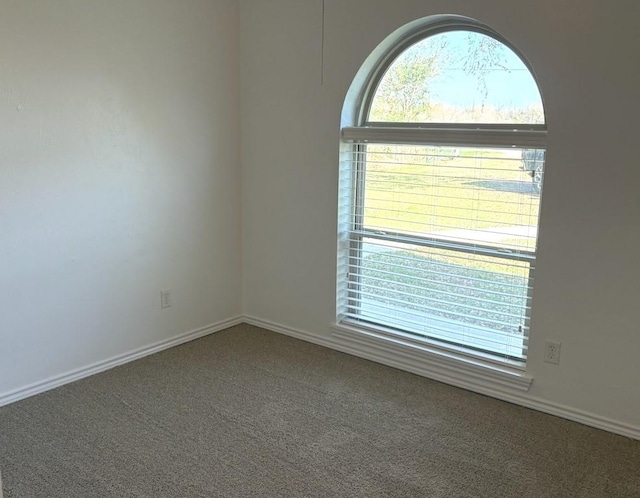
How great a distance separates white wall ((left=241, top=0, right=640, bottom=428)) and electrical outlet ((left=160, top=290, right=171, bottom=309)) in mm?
995

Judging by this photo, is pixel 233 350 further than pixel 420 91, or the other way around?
pixel 233 350

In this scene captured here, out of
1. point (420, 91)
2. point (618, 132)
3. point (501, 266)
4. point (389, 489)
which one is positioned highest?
point (420, 91)

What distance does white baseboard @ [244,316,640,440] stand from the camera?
2799 mm

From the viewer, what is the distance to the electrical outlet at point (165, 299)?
368 cm

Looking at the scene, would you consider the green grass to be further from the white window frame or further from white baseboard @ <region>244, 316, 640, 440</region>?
white baseboard @ <region>244, 316, 640, 440</region>

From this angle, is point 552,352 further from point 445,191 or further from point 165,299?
point 165,299

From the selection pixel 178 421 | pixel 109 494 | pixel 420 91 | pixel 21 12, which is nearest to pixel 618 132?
pixel 420 91

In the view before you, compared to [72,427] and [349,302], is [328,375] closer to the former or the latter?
[349,302]

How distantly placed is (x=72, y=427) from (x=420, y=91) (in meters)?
2.47

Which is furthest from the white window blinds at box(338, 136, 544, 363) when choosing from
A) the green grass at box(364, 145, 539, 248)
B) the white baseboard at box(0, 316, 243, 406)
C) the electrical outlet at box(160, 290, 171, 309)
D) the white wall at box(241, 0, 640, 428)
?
the electrical outlet at box(160, 290, 171, 309)

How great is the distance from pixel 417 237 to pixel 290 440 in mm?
1373

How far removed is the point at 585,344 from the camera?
2830 mm

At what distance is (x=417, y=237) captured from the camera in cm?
341

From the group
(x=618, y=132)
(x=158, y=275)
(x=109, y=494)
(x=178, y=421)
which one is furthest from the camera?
(x=158, y=275)
